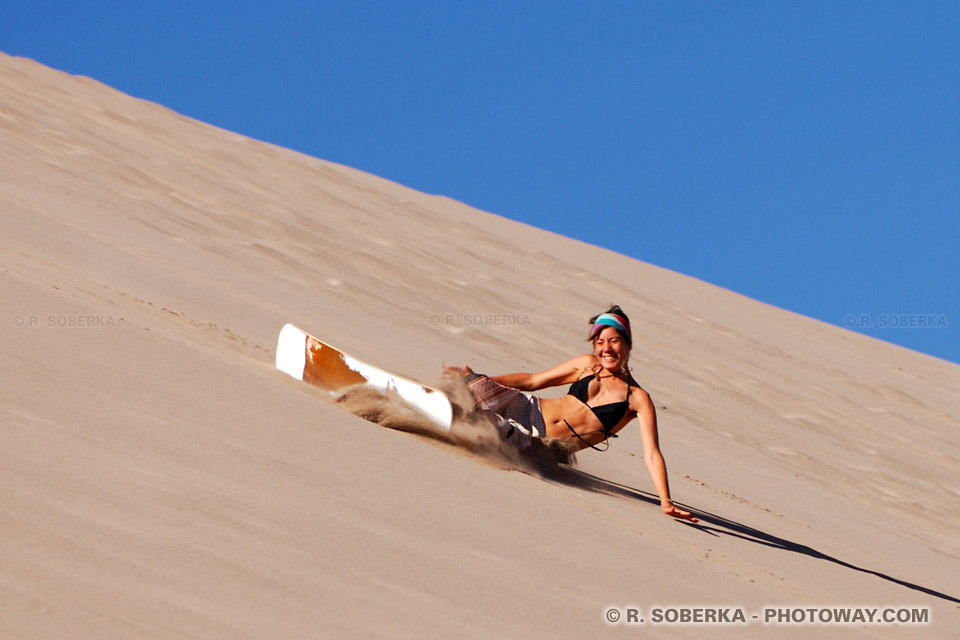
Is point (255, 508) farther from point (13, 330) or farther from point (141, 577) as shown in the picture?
point (13, 330)

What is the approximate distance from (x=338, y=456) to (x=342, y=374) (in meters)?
0.97

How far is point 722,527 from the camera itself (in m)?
4.29

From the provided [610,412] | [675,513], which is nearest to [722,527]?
[675,513]

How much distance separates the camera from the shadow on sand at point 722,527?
166 inches

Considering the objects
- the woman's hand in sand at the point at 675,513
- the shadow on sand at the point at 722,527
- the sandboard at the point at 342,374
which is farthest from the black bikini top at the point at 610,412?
the sandboard at the point at 342,374

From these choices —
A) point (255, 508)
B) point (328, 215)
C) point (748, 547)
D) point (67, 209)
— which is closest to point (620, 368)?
point (748, 547)

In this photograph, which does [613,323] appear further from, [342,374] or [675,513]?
[342,374]

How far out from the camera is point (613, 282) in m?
12.8

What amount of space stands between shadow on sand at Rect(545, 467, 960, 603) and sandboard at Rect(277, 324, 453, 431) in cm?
53

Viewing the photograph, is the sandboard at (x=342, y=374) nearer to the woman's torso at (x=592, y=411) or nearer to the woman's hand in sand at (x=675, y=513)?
the woman's torso at (x=592, y=411)

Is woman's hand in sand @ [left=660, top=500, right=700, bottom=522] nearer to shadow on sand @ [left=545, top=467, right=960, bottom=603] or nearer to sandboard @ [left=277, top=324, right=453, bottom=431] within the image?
shadow on sand @ [left=545, top=467, right=960, bottom=603]

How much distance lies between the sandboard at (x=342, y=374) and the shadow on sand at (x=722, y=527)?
1.75ft

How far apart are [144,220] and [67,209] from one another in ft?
2.21

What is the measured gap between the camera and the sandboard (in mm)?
4128
